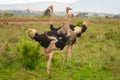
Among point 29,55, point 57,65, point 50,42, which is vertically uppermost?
point 50,42

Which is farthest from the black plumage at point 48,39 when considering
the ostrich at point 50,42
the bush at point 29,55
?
the bush at point 29,55

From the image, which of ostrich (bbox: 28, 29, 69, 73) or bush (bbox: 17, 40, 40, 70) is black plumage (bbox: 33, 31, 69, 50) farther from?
bush (bbox: 17, 40, 40, 70)

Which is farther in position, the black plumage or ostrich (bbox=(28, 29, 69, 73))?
the black plumage

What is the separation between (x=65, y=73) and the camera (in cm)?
1099

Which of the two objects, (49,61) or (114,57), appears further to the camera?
(114,57)

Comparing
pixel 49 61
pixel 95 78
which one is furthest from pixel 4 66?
pixel 95 78

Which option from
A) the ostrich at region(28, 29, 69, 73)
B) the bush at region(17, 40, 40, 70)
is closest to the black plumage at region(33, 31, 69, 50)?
the ostrich at region(28, 29, 69, 73)

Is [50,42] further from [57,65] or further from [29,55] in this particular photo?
[57,65]

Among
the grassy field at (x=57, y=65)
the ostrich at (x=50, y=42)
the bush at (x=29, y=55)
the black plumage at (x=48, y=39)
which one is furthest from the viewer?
the bush at (x=29, y=55)

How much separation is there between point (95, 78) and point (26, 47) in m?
2.02

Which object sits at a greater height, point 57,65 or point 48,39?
point 48,39

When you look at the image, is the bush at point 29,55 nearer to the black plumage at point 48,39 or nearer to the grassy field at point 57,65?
the grassy field at point 57,65

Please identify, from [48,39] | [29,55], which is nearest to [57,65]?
[29,55]

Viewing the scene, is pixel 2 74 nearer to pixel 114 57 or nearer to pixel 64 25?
pixel 64 25
